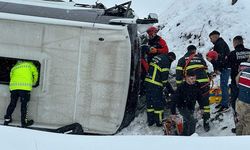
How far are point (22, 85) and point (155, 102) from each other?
2.59m

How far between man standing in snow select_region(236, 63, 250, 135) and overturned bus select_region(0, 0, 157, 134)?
177cm

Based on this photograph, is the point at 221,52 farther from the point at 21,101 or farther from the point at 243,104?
the point at 21,101

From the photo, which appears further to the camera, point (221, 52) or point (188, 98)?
point (221, 52)

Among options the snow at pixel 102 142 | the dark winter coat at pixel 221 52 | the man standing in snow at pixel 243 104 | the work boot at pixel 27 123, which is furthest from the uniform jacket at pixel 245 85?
the work boot at pixel 27 123

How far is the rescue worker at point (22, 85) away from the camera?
25.2 feet

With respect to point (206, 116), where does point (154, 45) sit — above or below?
above

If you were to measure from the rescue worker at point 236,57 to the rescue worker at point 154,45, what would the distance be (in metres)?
1.35

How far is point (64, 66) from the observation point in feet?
25.2

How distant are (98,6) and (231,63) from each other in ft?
8.88

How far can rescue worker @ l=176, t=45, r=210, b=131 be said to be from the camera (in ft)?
27.8

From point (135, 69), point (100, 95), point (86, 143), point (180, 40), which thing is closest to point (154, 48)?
point (135, 69)

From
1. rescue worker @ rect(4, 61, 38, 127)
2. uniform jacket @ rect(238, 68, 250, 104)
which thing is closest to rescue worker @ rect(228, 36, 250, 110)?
uniform jacket @ rect(238, 68, 250, 104)

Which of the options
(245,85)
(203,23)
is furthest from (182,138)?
(203,23)

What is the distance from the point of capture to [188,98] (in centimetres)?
854
